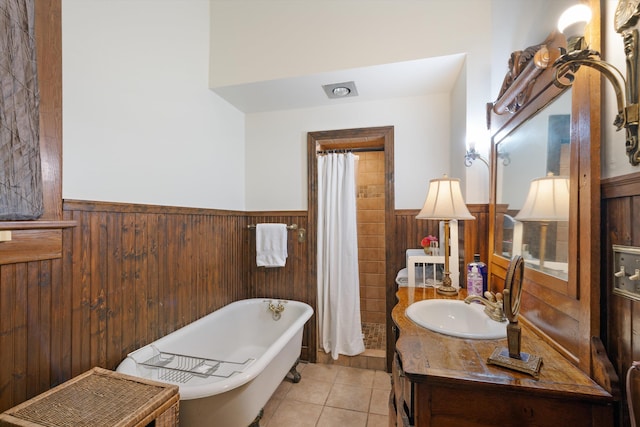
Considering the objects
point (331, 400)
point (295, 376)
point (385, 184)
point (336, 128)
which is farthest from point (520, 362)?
point (336, 128)

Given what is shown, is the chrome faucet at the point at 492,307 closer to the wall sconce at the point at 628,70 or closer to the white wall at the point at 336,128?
the wall sconce at the point at 628,70

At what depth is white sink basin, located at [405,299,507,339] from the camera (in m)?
1.30

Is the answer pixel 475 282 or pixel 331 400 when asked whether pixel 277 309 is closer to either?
pixel 331 400

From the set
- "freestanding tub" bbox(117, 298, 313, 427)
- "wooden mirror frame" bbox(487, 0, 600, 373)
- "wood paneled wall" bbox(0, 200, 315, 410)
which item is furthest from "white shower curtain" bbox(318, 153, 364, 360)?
"wooden mirror frame" bbox(487, 0, 600, 373)

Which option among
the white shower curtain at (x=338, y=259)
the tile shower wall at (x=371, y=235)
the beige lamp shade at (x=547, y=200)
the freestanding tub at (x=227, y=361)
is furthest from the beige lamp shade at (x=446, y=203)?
the tile shower wall at (x=371, y=235)

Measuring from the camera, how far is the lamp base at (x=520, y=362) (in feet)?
2.75

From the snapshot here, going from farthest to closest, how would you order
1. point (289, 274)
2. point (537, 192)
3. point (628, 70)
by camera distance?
1. point (289, 274)
2. point (537, 192)
3. point (628, 70)

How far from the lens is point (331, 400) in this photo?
2.08 metres

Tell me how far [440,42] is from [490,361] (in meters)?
1.94

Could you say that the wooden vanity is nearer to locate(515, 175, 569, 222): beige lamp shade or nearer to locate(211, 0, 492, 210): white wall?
locate(515, 175, 569, 222): beige lamp shade

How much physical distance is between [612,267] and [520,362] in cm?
39

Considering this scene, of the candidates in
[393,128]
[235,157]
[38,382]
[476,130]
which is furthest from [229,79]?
[38,382]

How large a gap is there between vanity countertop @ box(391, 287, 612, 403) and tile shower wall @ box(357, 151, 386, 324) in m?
2.38

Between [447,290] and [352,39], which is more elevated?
[352,39]
